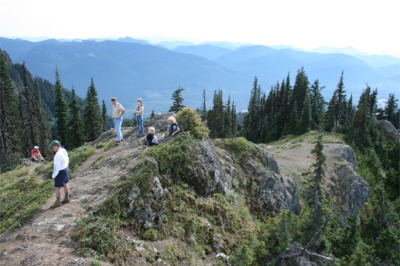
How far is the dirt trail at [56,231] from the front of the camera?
31.0ft

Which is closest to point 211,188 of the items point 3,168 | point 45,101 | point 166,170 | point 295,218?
point 166,170

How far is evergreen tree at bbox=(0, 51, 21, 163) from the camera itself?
48.9m

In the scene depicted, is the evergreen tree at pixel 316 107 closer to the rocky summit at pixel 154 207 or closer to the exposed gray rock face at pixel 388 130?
the exposed gray rock face at pixel 388 130

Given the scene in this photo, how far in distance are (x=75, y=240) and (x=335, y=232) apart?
52.7ft

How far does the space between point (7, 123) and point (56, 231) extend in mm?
46080

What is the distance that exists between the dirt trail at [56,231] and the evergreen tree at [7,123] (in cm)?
4038

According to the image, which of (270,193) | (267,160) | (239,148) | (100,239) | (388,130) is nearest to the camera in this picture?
(100,239)

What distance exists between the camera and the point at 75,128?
186 feet

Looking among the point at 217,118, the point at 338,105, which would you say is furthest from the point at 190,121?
the point at 217,118

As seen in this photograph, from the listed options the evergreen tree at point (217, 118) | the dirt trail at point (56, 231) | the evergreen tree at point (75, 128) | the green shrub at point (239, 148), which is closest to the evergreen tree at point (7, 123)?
the evergreen tree at point (75, 128)

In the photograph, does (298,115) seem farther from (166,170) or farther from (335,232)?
(166,170)

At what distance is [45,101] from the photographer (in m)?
195

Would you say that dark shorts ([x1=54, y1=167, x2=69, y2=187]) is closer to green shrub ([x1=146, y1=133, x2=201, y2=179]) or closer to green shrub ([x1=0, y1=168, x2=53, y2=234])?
green shrub ([x1=0, y1=168, x2=53, y2=234])

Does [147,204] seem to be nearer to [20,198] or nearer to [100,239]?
[100,239]
